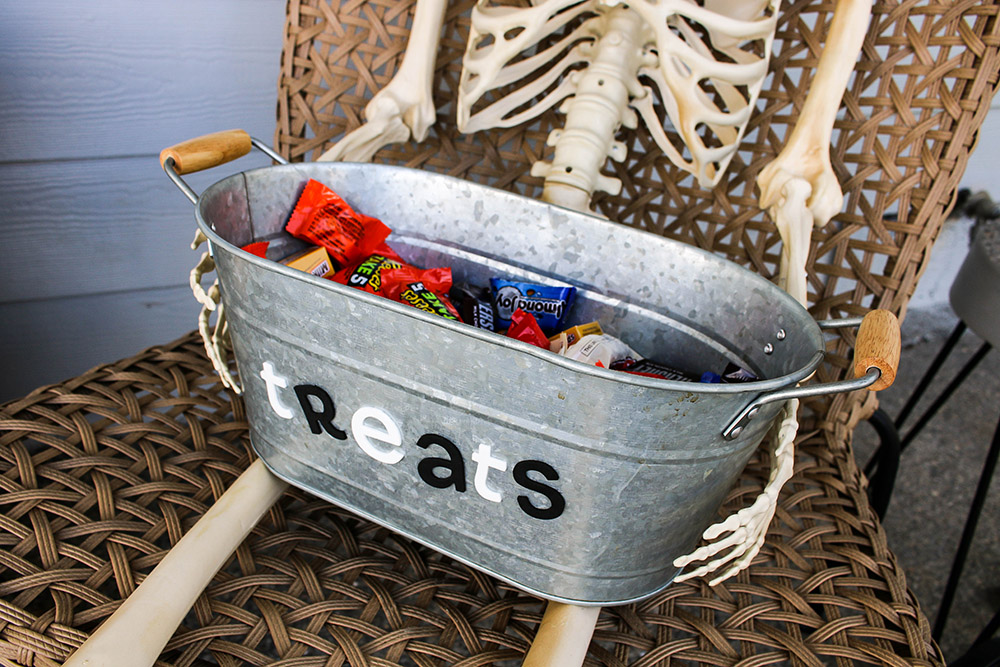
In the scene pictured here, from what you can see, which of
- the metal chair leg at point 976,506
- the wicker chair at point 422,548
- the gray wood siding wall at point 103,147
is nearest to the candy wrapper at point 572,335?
the wicker chair at point 422,548

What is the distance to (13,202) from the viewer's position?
0.99m

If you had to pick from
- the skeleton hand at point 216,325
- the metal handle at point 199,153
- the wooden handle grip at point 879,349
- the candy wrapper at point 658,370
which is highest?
the wooden handle grip at point 879,349

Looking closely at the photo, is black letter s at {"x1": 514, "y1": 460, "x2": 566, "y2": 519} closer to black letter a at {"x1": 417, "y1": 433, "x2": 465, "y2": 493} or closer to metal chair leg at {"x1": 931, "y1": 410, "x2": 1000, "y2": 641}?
black letter a at {"x1": 417, "y1": 433, "x2": 465, "y2": 493}

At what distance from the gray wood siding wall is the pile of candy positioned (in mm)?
519

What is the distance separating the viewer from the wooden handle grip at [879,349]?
0.41 m

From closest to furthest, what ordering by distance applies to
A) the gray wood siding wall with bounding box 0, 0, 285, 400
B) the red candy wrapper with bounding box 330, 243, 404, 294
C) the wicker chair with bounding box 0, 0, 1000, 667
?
1. the wicker chair with bounding box 0, 0, 1000, 667
2. the red candy wrapper with bounding box 330, 243, 404, 294
3. the gray wood siding wall with bounding box 0, 0, 285, 400

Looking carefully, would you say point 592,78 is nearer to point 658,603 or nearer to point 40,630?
point 658,603

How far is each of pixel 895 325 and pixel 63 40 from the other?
1066 mm

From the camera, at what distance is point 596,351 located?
56 centimetres

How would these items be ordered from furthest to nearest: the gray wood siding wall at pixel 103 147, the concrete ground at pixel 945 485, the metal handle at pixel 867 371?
the concrete ground at pixel 945 485 < the gray wood siding wall at pixel 103 147 < the metal handle at pixel 867 371

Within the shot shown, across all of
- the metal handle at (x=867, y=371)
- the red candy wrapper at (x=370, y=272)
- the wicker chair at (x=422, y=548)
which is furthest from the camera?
the red candy wrapper at (x=370, y=272)

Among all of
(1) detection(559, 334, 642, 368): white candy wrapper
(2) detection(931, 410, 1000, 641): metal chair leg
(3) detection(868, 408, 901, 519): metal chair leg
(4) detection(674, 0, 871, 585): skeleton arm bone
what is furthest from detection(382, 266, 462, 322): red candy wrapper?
(2) detection(931, 410, 1000, 641): metal chair leg

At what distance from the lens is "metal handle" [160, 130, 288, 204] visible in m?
0.55

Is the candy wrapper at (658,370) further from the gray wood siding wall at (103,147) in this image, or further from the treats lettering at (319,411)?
the gray wood siding wall at (103,147)
